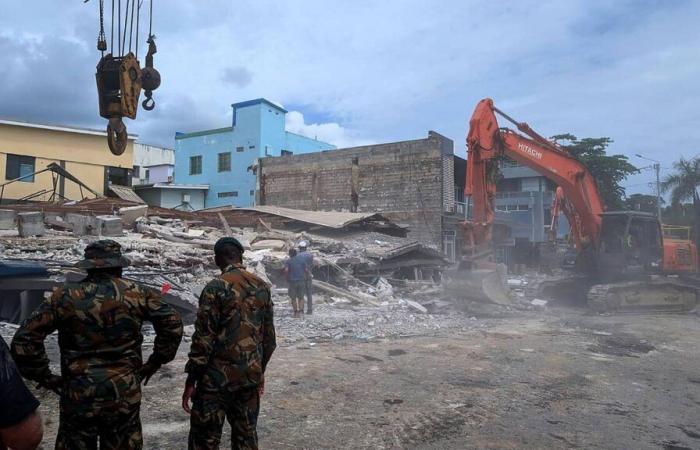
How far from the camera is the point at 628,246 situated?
12742 mm

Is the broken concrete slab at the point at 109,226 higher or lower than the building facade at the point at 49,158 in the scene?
lower

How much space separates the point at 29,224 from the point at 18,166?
13.6m

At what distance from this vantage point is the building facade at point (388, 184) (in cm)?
2230

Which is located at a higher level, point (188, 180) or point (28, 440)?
point (188, 180)

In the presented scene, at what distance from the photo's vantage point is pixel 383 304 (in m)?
12.2

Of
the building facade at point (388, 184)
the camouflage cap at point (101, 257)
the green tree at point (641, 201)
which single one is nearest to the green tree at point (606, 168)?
the green tree at point (641, 201)

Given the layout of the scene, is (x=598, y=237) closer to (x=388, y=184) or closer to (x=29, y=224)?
(x=388, y=184)

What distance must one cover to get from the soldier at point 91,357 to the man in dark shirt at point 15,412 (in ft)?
1.54

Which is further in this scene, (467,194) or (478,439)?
(467,194)

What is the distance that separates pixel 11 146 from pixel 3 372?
25162 millimetres

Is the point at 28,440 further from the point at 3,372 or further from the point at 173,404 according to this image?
the point at 173,404

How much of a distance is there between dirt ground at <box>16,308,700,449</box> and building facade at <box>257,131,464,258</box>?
13.7 meters

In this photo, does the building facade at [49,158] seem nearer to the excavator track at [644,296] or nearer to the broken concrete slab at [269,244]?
the broken concrete slab at [269,244]

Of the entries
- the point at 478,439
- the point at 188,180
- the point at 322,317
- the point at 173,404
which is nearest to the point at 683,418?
the point at 478,439
